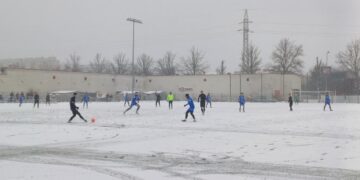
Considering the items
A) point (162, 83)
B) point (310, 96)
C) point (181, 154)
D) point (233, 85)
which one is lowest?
point (181, 154)

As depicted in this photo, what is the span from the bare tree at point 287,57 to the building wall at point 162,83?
1460cm

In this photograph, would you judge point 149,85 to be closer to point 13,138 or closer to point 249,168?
point 13,138

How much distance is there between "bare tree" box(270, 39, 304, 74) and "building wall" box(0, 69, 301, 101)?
1460cm

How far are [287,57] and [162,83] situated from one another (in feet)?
88.5

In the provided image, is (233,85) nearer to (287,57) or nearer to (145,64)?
(287,57)

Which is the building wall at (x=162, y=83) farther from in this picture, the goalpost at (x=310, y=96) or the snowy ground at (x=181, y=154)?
the snowy ground at (x=181, y=154)

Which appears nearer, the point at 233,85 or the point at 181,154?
the point at 181,154

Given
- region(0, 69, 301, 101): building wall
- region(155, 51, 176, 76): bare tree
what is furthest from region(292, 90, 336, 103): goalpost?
region(155, 51, 176, 76): bare tree

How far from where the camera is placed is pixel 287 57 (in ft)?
336

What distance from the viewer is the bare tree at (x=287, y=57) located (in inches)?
3996

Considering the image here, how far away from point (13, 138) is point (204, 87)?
7447 centimetres

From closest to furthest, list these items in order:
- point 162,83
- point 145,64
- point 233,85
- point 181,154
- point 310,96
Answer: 1. point 181,154
2. point 310,96
3. point 233,85
4. point 162,83
5. point 145,64

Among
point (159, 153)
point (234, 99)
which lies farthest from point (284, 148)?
point (234, 99)

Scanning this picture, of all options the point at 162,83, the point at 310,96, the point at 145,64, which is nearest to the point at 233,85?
the point at 310,96
